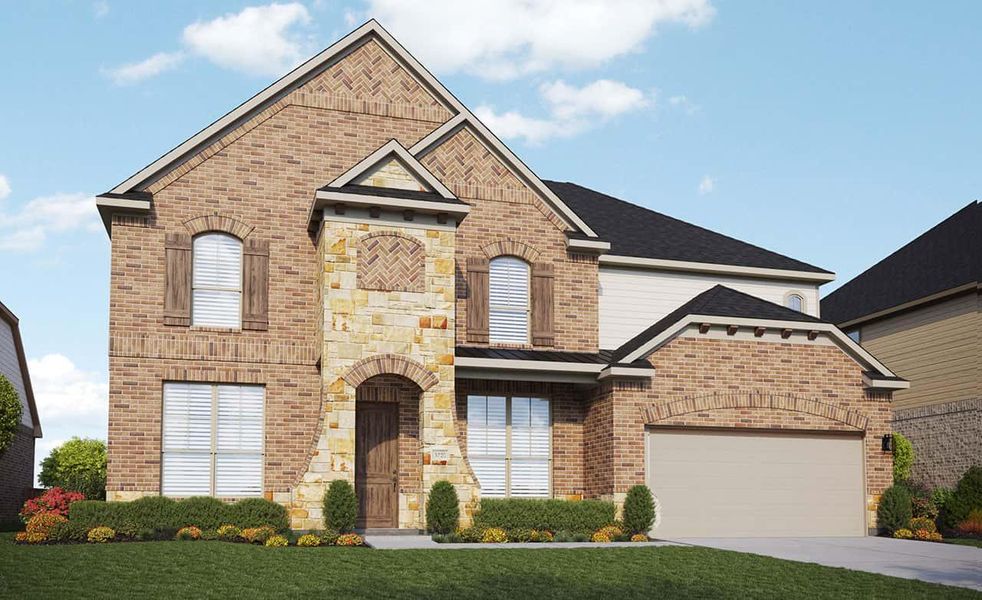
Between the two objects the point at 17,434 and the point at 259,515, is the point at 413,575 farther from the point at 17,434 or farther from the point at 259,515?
the point at 17,434

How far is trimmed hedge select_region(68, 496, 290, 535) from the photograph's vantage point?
1938cm

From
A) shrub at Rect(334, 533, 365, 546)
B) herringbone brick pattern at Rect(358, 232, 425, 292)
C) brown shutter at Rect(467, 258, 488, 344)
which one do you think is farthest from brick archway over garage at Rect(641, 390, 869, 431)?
shrub at Rect(334, 533, 365, 546)

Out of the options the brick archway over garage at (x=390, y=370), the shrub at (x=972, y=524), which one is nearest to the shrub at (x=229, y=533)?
the brick archway over garage at (x=390, y=370)

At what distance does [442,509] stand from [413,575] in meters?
5.89

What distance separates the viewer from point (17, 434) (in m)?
30.7

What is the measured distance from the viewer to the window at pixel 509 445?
2328 centimetres

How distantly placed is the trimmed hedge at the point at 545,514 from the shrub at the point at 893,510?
6644mm

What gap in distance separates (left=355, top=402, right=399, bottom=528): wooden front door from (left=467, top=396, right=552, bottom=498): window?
69.1 inches

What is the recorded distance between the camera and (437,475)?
2108 cm

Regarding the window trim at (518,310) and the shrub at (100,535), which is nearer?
the shrub at (100,535)

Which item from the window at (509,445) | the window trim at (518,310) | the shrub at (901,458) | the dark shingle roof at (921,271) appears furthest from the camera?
the dark shingle roof at (921,271)

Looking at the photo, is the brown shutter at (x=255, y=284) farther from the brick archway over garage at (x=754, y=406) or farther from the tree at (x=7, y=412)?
the brick archway over garage at (x=754, y=406)

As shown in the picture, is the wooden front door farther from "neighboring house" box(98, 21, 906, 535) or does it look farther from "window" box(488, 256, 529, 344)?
"window" box(488, 256, 529, 344)

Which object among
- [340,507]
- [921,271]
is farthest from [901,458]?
[340,507]
